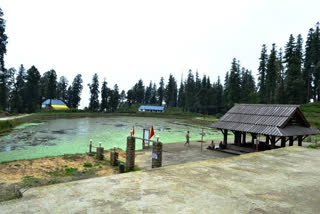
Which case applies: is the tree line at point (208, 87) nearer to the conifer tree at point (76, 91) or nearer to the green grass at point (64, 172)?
the conifer tree at point (76, 91)

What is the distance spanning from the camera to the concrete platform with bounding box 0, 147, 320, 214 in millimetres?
5800

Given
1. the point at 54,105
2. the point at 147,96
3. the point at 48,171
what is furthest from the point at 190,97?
the point at 48,171

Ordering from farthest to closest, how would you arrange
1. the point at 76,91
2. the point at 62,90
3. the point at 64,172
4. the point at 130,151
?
the point at 62,90 → the point at 76,91 → the point at 64,172 → the point at 130,151

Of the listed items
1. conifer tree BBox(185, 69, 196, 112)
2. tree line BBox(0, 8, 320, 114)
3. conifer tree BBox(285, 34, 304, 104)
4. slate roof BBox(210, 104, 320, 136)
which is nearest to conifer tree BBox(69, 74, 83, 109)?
tree line BBox(0, 8, 320, 114)

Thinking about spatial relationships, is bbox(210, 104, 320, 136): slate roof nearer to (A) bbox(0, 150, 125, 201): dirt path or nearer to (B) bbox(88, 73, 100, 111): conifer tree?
(A) bbox(0, 150, 125, 201): dirt path

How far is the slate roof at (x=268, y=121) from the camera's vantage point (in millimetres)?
17095

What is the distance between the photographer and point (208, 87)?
93.4 meters

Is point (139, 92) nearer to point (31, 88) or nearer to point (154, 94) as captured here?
point (154, 94)

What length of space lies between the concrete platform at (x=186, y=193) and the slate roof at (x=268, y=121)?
7563 millimetres

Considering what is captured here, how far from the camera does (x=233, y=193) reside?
701 centimetres

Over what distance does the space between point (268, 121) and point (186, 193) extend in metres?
13.8

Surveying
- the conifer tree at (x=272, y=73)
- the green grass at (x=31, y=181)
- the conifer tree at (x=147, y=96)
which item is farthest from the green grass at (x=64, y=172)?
the conifer tree at (x=147, y=96)

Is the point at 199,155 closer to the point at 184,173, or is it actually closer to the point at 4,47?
the point at 184,173

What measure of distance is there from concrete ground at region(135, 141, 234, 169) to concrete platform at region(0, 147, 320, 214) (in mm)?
6497
